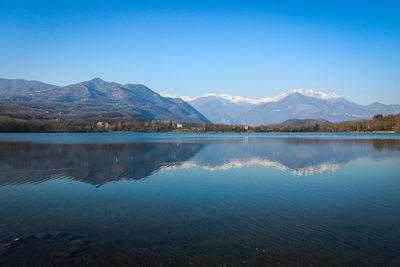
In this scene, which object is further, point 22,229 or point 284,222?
point 284,222

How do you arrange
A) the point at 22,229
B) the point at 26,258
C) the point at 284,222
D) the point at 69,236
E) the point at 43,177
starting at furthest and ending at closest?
the point at 43,177 → the point at 284,222 → the point at 22,229 → the point at 69,236 → the point at 26,258

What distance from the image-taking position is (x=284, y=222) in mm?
12836

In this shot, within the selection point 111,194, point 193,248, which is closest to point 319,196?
point 193,248

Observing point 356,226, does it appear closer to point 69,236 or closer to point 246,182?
point 246,182

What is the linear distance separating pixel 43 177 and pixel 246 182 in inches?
750

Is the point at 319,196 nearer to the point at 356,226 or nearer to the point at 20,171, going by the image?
the point at 356,226

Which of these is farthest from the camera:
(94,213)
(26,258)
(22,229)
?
(94,213)

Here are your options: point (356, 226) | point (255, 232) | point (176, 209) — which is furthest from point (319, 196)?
point (176, 209)

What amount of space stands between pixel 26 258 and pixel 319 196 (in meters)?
17.2

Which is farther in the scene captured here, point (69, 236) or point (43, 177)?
point (43, 177)

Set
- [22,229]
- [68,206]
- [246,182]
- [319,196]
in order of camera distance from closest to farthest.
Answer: [22,229] → [68,206] → [319,196] → [246,182]

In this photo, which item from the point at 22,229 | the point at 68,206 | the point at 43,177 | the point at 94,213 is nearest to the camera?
the point at 22,229

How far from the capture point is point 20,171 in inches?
1091

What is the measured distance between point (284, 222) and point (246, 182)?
1007 centimetres
